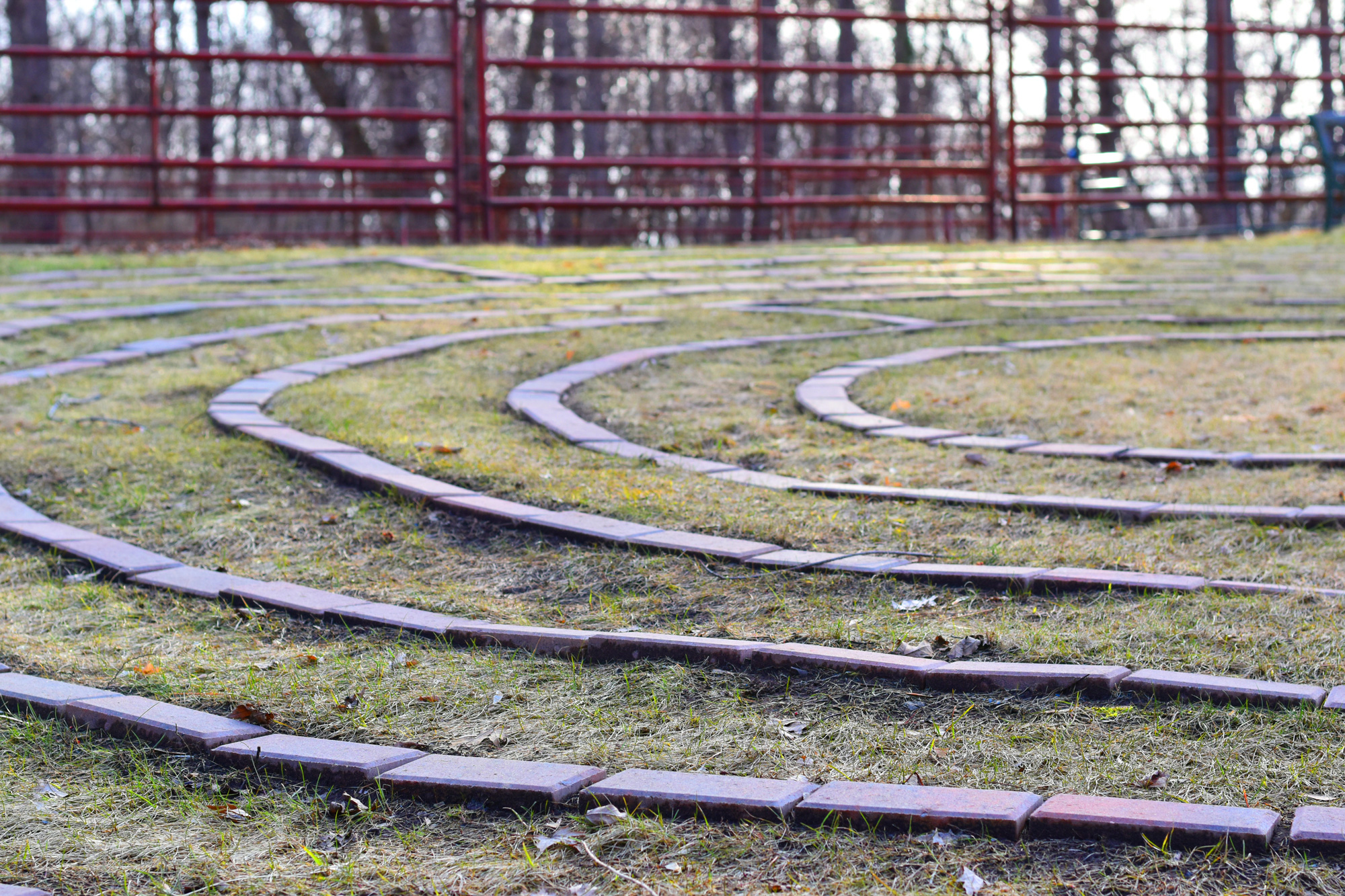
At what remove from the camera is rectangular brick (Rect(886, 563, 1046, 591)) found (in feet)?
9.04

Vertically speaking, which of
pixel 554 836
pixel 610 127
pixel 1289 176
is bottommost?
pixel 554 836

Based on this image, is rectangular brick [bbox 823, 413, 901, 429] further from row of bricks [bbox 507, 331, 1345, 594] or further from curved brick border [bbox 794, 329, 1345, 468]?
row of bricks [bbox 507, 331, 1345, 594]

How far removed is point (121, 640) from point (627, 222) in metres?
17.6

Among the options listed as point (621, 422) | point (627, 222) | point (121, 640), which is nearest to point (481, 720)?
point (121, 640)

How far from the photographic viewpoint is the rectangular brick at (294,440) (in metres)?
3.77

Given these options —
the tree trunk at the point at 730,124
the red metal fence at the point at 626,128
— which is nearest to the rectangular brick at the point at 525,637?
the red metal fence at the point at 626,128

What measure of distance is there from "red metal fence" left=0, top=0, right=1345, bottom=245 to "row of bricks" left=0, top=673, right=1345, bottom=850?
8339 mm

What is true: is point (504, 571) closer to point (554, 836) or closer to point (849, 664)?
point (849, 664)

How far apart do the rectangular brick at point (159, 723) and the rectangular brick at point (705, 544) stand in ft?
3.53

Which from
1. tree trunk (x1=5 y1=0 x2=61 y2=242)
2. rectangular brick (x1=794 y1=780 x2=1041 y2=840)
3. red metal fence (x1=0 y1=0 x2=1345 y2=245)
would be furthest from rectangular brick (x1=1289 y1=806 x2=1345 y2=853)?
tree trunk (x1=5 y1=0 x2=61 y2=242)

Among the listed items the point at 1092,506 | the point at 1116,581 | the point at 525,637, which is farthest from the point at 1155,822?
the point at 1092,506

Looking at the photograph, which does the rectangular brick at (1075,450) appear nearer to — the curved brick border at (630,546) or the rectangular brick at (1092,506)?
the rectangular brick at (1092,506)

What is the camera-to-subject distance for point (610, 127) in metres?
35.5

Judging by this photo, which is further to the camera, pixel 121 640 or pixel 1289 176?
pixel 1289 176
